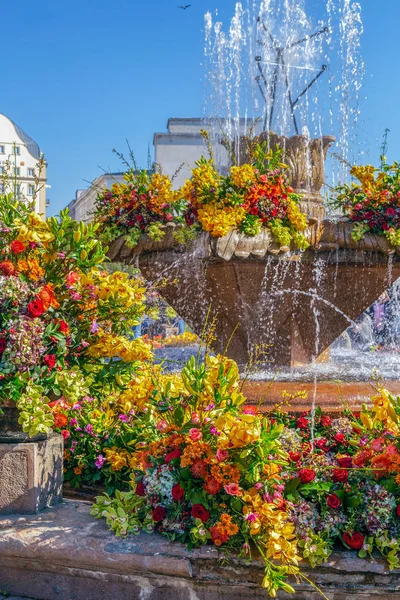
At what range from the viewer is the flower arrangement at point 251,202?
215 inches

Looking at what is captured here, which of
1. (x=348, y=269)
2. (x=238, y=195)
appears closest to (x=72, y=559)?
(x=238, y=195)

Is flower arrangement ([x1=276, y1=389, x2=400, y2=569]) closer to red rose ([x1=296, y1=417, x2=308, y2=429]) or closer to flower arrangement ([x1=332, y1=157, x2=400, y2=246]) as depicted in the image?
red rose ([x1=296, y1=417, x2=308, y2=429])

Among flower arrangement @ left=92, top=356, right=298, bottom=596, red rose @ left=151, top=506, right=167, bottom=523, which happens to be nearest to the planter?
flower arrangement @ left=92, top=356, right=298, bottom=596

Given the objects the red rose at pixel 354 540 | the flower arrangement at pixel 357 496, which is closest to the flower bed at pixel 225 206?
the flower arrangement at pixel 357 496

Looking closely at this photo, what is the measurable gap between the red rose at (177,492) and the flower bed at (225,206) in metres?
2.68

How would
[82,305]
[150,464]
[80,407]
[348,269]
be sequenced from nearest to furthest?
[150,464]
[82,305]
[80,407]
[348,269]

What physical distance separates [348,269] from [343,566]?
340 centimetres

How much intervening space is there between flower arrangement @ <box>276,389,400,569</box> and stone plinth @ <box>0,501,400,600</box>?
77 mm

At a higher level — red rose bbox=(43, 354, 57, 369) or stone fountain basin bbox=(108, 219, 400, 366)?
stone fountain basin bbox=(108, 219, 400, 366)

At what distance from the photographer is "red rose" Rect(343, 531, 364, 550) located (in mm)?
2963

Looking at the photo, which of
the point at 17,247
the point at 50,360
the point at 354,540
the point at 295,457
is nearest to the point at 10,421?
the point at 50,360

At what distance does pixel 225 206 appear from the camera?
5.55m

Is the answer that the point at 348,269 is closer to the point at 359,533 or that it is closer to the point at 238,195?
the point at 238,195

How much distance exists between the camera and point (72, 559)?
308 centimetres
